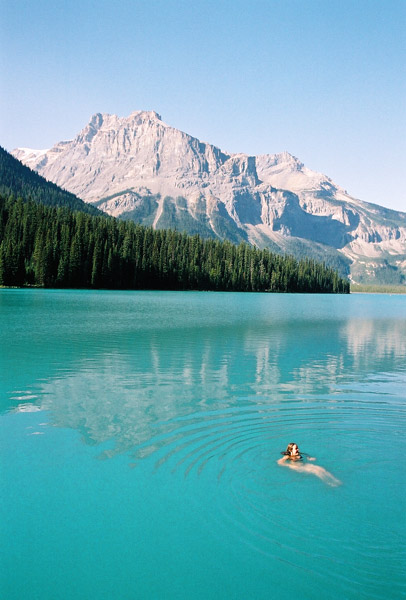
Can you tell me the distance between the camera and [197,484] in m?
12.2

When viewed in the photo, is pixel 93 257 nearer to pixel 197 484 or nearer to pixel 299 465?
pixel 299 465

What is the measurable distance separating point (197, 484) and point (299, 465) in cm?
332

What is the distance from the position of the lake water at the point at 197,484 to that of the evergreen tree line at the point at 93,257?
113711 millimetres

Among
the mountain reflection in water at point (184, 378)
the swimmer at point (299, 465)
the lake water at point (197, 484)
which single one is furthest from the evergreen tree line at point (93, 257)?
the swimmer at point (299, 465)

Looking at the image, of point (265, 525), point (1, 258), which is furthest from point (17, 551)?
point (1, 258)

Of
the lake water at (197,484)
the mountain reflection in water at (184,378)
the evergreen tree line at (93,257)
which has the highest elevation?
the evergreen tree line at (93,257)

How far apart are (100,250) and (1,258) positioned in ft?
114

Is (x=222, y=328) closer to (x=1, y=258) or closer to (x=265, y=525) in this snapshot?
(x=265, y=525)

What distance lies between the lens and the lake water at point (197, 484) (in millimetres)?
8547

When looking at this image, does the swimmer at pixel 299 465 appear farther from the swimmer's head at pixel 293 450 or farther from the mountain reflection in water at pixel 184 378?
the mountain reflection in water at pixel 184 378

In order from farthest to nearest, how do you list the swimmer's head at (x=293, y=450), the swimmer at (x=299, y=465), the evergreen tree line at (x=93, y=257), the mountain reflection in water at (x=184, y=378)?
the evergreen tree line at (x=93, y=257) → the mountain reflection in water at (x=184, y=378) → the swimmer's head at (x=293, y=450) → the swimmer at (x=299, y=465)

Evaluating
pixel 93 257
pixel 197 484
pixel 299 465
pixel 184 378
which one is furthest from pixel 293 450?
pixel 93 257

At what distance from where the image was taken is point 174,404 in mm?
20250

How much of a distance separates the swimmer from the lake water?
1.25 ft
